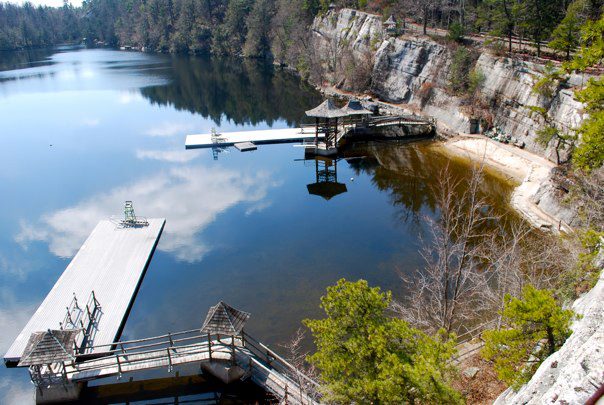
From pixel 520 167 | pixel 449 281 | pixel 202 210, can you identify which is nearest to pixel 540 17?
pixel 520 167

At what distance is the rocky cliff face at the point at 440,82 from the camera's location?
1409 inches

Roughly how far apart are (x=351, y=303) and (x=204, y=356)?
905cm

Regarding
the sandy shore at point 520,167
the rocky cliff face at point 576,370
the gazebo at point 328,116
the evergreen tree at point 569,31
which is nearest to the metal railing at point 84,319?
the rocky cliff face at point 576,370

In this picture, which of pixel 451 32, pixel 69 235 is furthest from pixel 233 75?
pixel 69 235

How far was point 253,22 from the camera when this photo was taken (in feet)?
324

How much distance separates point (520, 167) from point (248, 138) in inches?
1011

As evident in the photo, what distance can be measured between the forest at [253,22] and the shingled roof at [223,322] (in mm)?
33753

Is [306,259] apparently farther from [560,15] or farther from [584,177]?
[560,15]

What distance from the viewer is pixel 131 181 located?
34562mm

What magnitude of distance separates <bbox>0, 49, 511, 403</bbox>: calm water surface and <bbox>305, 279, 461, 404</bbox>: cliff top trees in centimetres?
915

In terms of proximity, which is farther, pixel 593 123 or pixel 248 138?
pixel 248 138

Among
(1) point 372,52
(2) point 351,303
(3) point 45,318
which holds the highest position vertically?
(1) point 372,52

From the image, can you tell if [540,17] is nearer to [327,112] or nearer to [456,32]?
[456,32]

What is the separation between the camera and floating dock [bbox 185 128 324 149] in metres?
43.1
